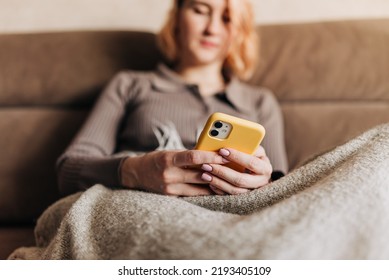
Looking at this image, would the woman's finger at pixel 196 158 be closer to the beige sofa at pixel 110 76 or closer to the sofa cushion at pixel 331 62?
the beige sofa at pixel 110 76

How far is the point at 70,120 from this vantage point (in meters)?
1.10

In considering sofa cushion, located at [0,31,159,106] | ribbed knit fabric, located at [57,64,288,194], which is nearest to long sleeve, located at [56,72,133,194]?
ribbed knit fabric, located at [57,64,288,194]

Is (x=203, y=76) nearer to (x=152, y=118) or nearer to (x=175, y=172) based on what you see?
(x=152, y=118)

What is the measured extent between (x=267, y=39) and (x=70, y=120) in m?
0.61

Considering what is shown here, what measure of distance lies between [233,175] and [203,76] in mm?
559

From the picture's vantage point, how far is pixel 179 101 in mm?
1025

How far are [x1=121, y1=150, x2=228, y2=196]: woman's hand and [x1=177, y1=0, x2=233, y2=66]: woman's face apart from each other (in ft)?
1.54

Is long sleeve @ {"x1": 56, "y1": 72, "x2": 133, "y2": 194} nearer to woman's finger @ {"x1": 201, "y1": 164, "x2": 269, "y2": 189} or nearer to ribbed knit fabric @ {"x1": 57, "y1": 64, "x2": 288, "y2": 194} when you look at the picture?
ribbed knit fabric @ {"x1": 57, "y1": 64, "x2": 288, "y2": 194}

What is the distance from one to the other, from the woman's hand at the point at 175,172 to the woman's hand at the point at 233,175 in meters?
0.01

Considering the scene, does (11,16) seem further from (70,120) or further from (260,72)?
(260,72)

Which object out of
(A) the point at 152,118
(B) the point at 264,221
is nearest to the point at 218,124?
(B) the point at 264,221

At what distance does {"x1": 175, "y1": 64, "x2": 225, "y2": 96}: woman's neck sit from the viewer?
3.70 feet

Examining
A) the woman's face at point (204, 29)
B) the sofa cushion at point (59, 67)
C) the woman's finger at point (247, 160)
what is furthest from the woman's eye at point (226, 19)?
the woman's finger at point (247, 160)
